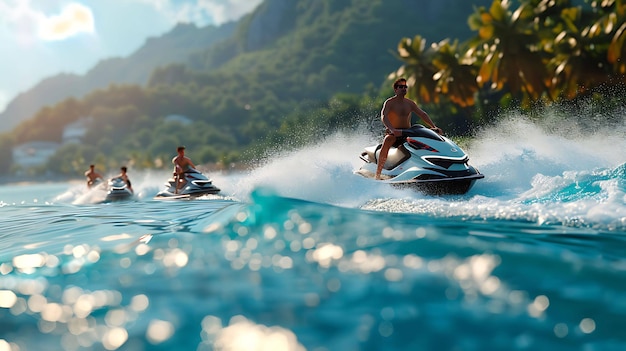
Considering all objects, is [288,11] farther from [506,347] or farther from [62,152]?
[506,347]

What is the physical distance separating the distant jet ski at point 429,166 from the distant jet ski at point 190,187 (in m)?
5.76

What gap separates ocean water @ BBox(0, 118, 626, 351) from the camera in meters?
2.52

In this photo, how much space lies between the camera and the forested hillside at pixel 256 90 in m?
125

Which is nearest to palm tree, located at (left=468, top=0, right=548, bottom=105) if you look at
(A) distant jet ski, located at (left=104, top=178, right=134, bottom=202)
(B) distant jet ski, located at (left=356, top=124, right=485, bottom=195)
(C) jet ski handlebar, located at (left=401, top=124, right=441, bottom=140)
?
(A) distant jet ski, located at (left=104, top=178, right=134, bottom=202)

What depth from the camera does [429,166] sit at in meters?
7.19

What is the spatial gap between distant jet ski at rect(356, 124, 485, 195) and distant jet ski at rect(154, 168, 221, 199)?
5.76 m

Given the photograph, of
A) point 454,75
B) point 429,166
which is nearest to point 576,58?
point 454,75

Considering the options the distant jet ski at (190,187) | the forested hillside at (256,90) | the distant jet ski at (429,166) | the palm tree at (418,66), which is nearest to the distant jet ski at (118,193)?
the distant jet ski at (190,187)

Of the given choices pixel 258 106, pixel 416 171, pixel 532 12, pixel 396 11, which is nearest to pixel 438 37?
pixel 396 11

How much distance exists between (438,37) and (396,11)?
19032mm

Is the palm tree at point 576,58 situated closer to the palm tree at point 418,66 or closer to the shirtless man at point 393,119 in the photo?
the palm tree at point 418,66

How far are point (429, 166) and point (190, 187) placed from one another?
685 cm

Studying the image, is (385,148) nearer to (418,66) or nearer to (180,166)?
(180,166)

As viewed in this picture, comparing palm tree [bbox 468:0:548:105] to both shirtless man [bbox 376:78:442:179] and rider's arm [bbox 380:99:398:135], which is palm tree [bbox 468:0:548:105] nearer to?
shirtless man [bbox 376:78:442:179]
